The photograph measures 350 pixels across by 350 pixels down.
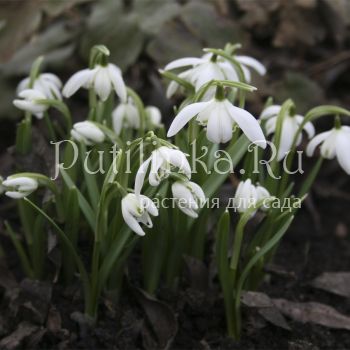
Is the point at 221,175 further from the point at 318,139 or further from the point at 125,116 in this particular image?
the point at 125,116

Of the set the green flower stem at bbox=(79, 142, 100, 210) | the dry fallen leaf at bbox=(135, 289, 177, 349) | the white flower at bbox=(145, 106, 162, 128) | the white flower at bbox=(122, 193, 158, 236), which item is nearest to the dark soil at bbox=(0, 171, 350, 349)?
the dry fallen leaf at bbox=(135, 289, 177, 349)

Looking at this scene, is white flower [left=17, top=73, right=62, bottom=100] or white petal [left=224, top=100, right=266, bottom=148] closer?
white petal [left=224, top=100, right=266, bottom=148]

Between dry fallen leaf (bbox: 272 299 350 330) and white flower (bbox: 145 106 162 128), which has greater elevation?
white flower (bbox: 145 106 162 128)

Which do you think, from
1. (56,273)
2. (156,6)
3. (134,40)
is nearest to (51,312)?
(56,273)

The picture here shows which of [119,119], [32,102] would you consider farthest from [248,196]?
[32,102]

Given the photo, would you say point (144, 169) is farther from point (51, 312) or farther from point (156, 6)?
point (156, 6)

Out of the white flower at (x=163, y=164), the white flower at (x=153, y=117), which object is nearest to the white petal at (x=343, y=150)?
the white flower at (x=163, y=164)

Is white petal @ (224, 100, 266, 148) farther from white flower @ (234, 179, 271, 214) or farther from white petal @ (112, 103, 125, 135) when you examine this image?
white petal @ (112, 103, 125, 135)
